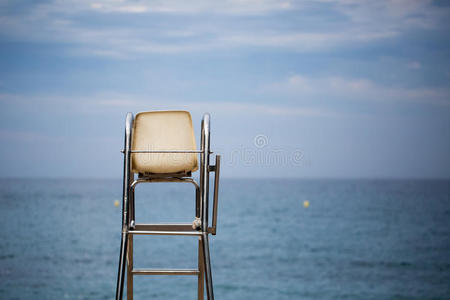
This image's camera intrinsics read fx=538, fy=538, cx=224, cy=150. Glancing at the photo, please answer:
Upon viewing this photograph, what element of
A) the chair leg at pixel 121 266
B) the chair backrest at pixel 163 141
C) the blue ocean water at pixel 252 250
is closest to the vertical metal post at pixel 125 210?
the chair leg at pixel 121 266

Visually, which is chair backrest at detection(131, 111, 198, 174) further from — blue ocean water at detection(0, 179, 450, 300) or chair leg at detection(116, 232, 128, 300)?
blue ocean water at detection(0, 179, 450, 300)

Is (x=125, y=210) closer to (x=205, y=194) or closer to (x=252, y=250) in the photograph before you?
(x=205, y=194)

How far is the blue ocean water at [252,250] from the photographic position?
21.9 meters

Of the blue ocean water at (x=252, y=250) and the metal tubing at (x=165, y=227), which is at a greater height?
the metal tubing at (x=165, y=227)

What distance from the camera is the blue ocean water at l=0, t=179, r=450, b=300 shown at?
71.9 ft

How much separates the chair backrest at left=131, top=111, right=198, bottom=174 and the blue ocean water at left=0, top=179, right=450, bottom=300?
755 inches

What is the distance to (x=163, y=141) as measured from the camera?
2232mm

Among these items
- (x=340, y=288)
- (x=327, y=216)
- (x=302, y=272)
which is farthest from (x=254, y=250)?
(x=327, y=216)

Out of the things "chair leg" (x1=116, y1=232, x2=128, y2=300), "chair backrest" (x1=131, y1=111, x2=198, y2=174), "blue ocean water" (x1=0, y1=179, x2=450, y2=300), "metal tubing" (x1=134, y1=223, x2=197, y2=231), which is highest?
"chair backrest" (x1=131, y1=111, x2=198, y2=174)

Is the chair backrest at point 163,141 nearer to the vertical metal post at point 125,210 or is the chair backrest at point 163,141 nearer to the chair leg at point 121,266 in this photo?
the vertical metal post at point 125,210

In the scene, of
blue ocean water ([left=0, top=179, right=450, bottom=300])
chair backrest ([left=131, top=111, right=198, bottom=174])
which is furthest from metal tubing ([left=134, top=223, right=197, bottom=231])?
blue ocean water ([left=0, top=179, right=450, bottom=300])

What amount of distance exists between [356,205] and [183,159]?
1739 inches

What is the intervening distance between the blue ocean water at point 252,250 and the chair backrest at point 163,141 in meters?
19.2

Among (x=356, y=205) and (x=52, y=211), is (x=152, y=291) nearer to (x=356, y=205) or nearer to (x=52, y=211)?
(x=52, y=211)
